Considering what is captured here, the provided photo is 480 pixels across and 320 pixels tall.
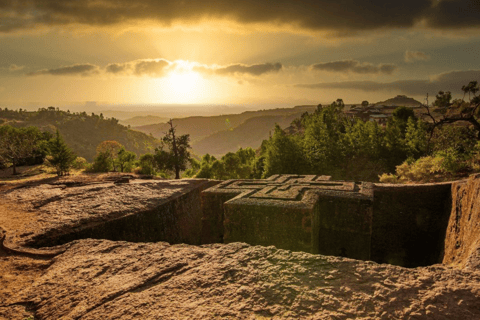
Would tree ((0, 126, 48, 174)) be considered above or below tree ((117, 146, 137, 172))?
above

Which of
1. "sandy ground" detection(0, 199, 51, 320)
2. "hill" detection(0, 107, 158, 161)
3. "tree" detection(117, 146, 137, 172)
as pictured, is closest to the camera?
"sandy ground" detection(0, 199, 51, 320)

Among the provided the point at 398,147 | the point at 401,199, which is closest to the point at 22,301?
the point at 401,199

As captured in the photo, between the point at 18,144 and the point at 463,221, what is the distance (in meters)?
49.4

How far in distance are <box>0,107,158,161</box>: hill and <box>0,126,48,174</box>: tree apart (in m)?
50.0

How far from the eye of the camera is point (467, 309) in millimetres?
2219

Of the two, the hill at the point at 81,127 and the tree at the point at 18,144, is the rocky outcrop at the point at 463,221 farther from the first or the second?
the hill at the point at 81,127

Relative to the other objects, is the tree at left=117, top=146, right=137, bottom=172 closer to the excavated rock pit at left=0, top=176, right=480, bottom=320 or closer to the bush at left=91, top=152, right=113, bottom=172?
the bush at left=91, top=152, right=113, bottom=172

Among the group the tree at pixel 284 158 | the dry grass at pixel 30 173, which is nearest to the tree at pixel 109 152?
the dry grass at pixel 30 173

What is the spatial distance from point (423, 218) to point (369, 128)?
24.0m

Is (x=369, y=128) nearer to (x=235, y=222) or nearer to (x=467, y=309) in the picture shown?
(x=235, y=222)

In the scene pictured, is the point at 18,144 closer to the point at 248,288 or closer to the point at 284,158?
the point at 284,158

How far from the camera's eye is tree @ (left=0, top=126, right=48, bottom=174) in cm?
3437

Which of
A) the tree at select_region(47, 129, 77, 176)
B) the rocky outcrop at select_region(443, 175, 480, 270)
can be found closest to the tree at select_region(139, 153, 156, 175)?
the tree at select_region(47, 129, 77, 176)

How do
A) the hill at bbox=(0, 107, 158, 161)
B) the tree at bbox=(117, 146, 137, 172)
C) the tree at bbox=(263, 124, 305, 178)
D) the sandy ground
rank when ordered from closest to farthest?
1. the sandy ground
2. the tree at bbox=(263, 124, 305, 178)
3. the tree at bbox=(117, 146, 137, 172)
4. the hill at bbox=(0, 107, 158, 161)
